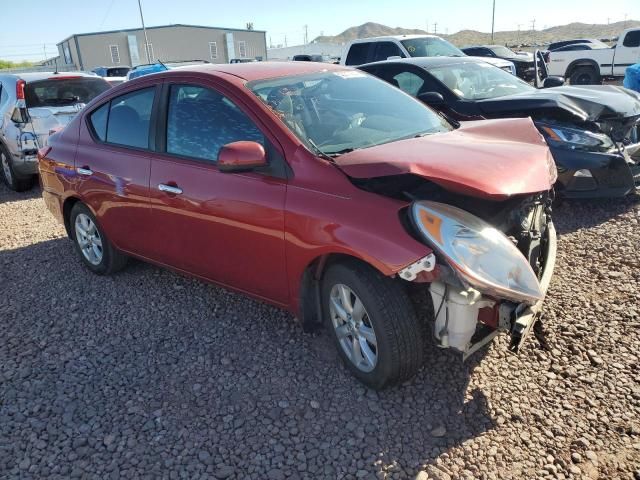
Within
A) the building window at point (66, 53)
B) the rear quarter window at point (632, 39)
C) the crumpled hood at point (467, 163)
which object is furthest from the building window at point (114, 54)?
the crumpled hood at point (467, 163)

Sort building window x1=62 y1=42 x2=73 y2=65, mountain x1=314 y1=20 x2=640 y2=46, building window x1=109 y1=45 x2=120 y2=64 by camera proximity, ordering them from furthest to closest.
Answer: mountain x1=314 y1=20 x2=640 y2=46
building window x1=62 y1=42 x2=73 y2=65
building window x1=109 y1=45 x2=120 y2=64

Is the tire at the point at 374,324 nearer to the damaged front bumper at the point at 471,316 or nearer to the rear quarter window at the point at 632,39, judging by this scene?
the damaged front bumper at the point at 471,316

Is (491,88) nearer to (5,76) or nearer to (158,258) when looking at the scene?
(158,258)

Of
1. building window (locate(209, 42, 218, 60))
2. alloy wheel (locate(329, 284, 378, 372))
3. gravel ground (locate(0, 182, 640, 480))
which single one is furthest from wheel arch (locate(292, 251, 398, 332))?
building window (locate(209, 42, 218, 60))

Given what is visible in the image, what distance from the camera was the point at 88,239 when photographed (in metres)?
4.77

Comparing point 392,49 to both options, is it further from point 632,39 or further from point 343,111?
point 632,39

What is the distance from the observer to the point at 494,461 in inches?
95.8

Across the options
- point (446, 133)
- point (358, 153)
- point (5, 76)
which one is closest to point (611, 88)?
point (446, 133)

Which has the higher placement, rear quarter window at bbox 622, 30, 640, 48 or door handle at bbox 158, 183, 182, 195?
door handle at bbox 158, 183, 182, 195

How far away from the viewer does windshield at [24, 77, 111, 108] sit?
7770mm

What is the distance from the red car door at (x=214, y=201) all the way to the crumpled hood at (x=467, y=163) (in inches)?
22.0

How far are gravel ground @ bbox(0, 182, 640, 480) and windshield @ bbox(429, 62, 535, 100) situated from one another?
3.02 metres

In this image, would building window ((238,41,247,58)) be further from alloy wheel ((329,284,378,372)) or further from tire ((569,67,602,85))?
alloy wheel ((329,284,378,372))

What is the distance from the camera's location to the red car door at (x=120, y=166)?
12.8 ft
